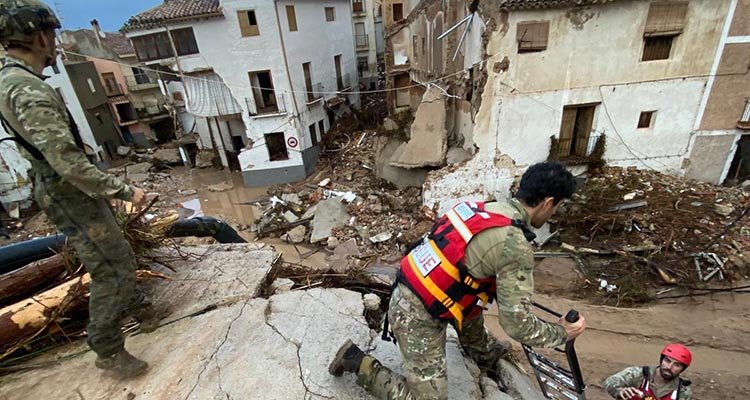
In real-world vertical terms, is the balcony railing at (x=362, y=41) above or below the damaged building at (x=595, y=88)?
above

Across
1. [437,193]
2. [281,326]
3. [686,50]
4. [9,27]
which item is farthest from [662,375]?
[686,50]

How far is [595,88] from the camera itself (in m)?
8.72

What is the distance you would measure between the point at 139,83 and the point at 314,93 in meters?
17.4

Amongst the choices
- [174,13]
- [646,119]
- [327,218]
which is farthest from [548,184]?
[174,13]

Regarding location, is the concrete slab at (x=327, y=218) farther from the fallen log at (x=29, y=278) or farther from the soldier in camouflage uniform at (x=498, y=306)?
the soldier in camouflage uniform at (x=498, y=306)

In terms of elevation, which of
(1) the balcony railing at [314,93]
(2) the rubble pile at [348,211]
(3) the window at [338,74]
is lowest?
(2) the rubble pile at [348,211]

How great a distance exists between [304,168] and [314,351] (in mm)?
15053

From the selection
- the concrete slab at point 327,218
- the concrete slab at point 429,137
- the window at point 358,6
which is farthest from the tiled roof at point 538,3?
the window at point 358,6

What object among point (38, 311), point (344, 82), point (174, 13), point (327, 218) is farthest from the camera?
point (344, 82)

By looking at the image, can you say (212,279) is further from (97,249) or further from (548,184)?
(548,184)

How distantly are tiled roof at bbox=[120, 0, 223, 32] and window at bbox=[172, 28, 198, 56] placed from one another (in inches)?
21.6

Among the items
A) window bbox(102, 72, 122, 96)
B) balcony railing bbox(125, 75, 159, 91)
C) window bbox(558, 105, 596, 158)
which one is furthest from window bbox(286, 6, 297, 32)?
window bbox(102, 72, 122, 96)

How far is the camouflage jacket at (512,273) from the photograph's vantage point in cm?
197

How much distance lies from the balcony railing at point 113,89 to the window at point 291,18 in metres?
18.4
